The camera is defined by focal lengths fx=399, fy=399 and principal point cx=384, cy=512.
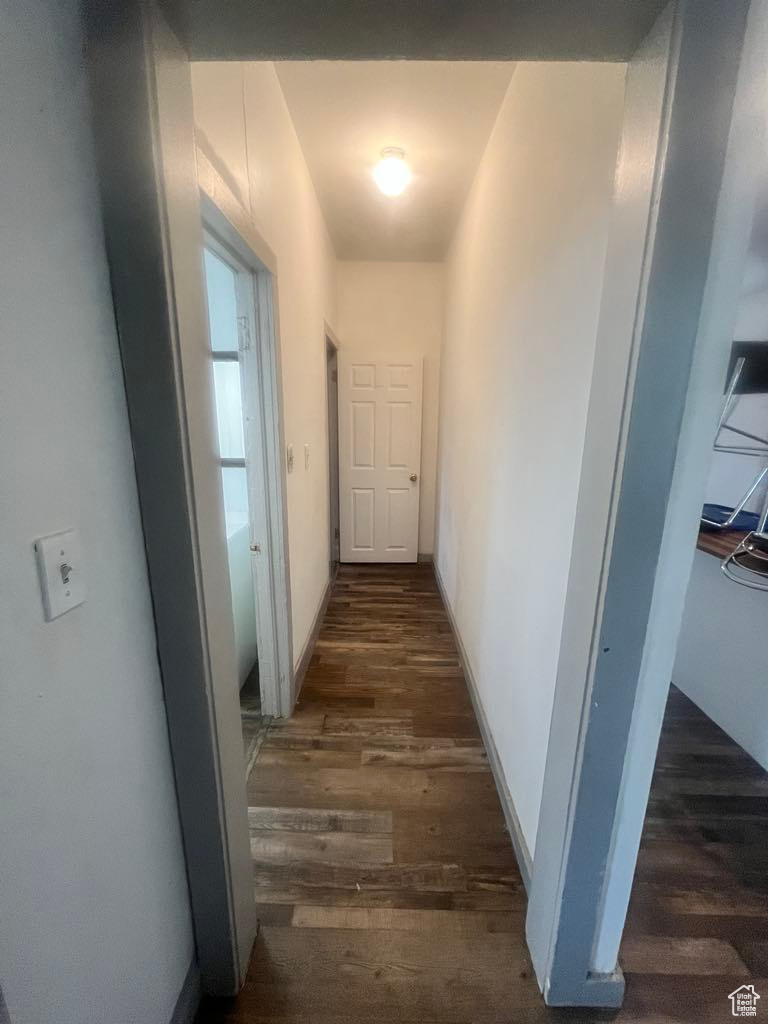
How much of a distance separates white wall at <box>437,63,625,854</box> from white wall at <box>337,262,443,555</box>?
134 centimetres

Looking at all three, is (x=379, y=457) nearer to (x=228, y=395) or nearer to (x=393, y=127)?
(x=228, y=395)

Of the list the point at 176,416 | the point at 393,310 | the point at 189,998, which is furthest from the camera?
the point at 393,310

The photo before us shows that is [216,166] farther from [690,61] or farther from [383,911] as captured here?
[383,911]

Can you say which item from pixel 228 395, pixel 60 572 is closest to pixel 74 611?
pixel 60 572

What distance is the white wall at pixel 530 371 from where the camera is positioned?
979 millimetres

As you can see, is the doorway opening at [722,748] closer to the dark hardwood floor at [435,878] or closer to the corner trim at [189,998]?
the dark hardwood floor at [435,878]

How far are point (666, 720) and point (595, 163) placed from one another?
2314 millimetres

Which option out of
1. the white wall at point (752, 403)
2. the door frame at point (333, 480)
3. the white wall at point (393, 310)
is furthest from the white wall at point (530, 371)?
the door frame at point (333, 480)

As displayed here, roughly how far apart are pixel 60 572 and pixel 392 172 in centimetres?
254

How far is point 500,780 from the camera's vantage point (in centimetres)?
156

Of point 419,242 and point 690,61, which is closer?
point 690,61

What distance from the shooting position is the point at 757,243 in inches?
74.0

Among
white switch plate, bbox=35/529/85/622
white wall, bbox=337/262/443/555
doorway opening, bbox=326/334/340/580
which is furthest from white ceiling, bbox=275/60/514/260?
white switch plate, bbox=35/529/85/622

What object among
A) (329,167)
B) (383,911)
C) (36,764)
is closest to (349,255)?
(329,167)
